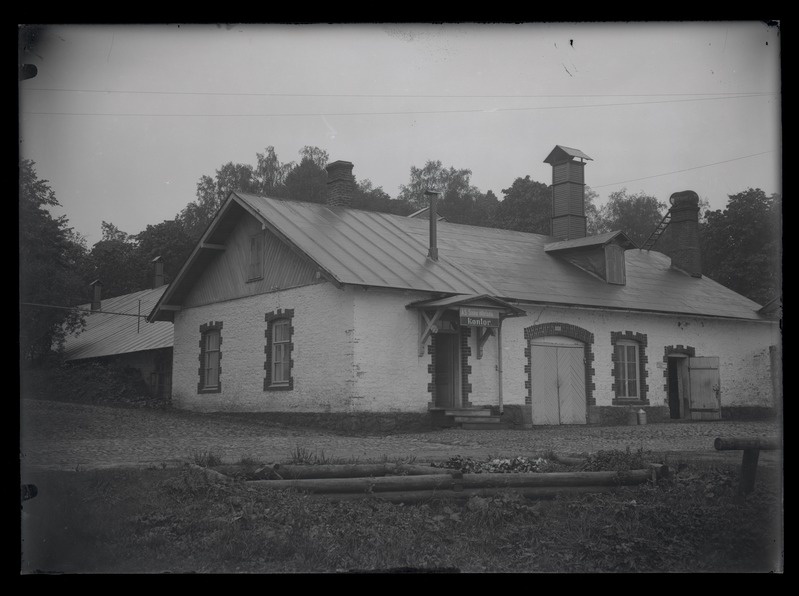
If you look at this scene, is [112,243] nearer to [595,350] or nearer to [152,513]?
[595,350]

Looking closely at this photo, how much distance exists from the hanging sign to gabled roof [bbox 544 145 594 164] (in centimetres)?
991

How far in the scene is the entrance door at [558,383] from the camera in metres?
19.9

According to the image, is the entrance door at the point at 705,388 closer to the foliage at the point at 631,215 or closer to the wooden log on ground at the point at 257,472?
the wooden log on ground at the point at 257,472

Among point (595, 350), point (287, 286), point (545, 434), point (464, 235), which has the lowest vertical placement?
point (545, 434)

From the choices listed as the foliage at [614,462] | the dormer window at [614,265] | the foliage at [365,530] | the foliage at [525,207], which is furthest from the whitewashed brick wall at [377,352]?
the foliage at [525,207]

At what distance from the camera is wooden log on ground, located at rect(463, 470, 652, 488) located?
326 inches

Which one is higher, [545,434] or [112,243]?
[112,243]

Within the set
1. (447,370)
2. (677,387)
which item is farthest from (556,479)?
(677,387)

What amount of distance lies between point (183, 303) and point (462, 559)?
17.3 meters

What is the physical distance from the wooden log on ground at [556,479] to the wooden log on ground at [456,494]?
1.6 inches

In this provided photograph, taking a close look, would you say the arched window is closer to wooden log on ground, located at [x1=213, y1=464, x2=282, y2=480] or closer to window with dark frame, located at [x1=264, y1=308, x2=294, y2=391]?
window with dark frame, located at [x1=264, y1=308, x2=294, y2=391]

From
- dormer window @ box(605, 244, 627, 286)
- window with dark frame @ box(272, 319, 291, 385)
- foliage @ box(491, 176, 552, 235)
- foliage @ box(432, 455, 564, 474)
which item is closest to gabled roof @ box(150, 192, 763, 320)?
dormer window @ box(605, 244, 627, 286)
